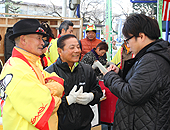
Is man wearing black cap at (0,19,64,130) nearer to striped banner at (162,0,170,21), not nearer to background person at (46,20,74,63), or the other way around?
background person at (46,20,74,63)

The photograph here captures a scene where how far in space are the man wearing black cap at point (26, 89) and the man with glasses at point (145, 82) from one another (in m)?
0.69

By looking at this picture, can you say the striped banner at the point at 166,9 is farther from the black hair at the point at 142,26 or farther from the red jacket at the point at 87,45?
the black hair at the point at 142,26

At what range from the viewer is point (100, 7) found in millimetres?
29109

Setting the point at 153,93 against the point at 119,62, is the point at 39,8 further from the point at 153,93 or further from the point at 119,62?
the point at 153,93

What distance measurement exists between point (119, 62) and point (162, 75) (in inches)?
134

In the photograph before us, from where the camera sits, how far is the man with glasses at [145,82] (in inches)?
67.7

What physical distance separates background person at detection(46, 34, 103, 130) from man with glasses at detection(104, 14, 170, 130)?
513 millimetres

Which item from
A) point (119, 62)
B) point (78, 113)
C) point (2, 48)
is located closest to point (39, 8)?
point (2, 48)

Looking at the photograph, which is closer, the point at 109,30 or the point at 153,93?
the point at 153,93

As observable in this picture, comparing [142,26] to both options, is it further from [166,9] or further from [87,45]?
[166,9]

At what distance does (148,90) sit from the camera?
170 cm

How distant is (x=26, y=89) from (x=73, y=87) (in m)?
0.97

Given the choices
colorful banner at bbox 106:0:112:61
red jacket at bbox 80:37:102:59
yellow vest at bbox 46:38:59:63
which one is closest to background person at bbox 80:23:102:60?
red jacket at bbox 80:37:102:59

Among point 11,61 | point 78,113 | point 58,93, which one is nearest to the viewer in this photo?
point 11,61
